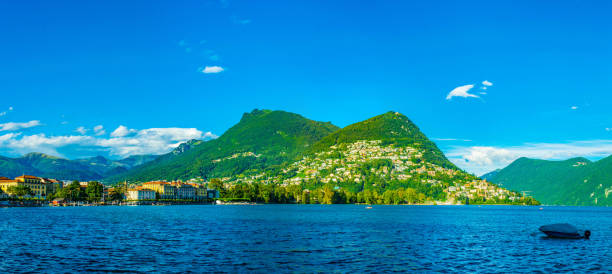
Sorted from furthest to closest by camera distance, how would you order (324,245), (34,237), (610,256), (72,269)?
1. (34,237)
2. (324,245)
3. (610,256)
4. (72,269)

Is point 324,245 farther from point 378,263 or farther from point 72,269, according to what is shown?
point 72,269

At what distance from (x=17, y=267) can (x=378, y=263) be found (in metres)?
34.8

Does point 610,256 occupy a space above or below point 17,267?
below

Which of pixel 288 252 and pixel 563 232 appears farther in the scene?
pixel 563 232

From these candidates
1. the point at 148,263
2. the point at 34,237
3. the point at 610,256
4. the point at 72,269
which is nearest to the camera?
the point at 72,269

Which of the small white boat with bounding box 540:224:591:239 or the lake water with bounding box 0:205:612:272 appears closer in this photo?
the lake water with bounding box 0:205:612:272

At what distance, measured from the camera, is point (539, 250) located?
62500 millimetres

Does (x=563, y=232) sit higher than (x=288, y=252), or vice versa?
(x=288, y=252)

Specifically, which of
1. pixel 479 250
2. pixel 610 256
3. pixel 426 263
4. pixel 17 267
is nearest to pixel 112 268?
pixel 17 267

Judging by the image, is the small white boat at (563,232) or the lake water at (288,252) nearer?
the lake water at (288,252)

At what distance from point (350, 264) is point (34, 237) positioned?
50.5m

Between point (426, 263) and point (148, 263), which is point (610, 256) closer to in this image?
point (426, 263)

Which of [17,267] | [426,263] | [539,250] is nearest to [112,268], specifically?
[17,267]

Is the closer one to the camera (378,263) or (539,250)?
(378,263)
